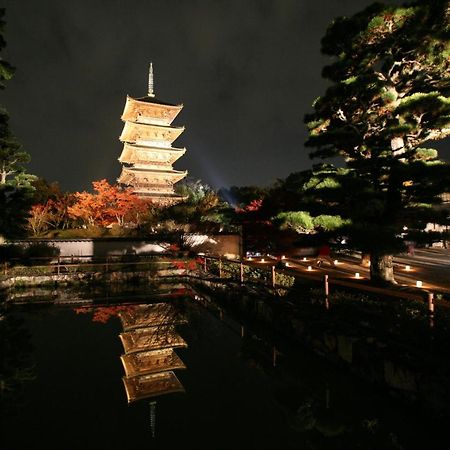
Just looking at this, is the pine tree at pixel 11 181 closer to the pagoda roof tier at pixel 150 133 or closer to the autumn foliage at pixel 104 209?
the autumn foliage at pixel 104 209

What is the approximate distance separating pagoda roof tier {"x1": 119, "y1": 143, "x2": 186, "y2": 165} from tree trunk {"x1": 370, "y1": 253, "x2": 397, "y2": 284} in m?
22.6

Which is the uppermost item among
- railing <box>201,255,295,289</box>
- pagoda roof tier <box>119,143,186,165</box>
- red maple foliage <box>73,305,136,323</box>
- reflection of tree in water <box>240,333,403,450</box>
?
pagoda roof tier <box>119,143,186,165</box>

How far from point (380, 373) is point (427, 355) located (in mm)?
796

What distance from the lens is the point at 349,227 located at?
7207 mm

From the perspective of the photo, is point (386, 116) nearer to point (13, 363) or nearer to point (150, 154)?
point (13, 363)

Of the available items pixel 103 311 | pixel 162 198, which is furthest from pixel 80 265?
pixel 162 198

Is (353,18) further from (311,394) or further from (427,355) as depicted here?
(311,394)

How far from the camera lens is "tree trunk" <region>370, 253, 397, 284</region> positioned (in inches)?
336

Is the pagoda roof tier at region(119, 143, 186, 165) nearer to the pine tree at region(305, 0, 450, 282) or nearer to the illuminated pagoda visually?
the illuminated pagoda

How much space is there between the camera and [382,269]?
8594mm

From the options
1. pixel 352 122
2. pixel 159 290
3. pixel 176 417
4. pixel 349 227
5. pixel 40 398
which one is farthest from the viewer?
pixel 159 290

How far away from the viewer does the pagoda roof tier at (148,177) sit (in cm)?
2728

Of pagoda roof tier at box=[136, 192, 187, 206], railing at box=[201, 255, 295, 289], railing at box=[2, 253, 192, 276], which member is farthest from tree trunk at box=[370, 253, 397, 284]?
pagoda roof tier at box=[136, 192, 187, 206]

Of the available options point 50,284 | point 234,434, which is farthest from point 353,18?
point 50,284
